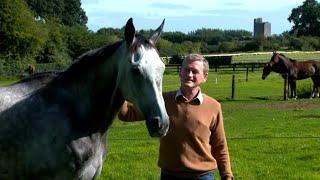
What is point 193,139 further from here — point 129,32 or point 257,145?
point 257,145

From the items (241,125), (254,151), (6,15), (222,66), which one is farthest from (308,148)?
(6,15)

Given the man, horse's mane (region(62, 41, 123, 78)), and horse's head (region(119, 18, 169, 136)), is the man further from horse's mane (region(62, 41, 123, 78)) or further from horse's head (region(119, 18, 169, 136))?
horse's mane (region(62, 41, 123, 78))

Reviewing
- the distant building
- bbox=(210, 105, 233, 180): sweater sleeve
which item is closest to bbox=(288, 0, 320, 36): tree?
the distant building

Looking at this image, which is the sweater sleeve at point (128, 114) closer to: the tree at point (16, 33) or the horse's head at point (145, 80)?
the horse's head at point (145, 80)

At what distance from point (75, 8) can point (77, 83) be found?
342 feet

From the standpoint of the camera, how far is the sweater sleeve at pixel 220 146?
465 centimetres

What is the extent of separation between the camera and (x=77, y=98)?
14.9 feet

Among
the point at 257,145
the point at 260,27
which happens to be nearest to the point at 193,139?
the point at 257,145

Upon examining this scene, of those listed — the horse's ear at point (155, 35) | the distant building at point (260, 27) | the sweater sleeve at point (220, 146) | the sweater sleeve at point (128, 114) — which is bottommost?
the sweater sleeve at point (220, 146)

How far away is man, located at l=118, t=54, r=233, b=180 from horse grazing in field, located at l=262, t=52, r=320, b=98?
21.4m

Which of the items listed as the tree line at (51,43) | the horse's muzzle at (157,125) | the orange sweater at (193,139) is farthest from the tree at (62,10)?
the horse's muzzle at (157,125)

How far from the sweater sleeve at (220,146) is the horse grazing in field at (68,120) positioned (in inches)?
31.7

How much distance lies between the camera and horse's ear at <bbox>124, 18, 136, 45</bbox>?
4.05 metres

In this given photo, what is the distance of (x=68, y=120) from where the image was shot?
14.6ft
